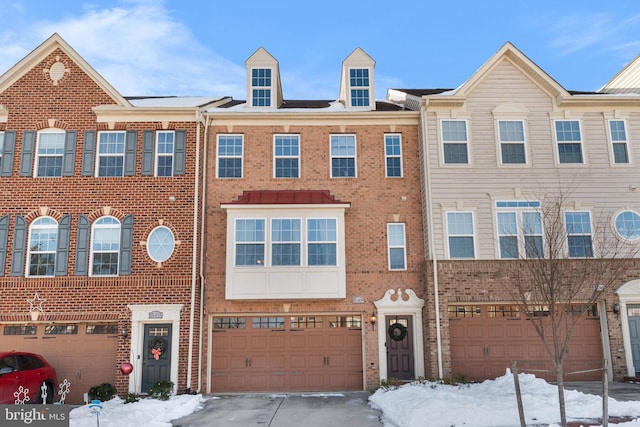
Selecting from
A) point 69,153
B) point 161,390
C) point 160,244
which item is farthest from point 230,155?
point 161,390

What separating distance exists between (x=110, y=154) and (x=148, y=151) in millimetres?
1217

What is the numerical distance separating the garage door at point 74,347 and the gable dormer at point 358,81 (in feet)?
35.5

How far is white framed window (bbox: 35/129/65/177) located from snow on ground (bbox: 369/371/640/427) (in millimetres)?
12207

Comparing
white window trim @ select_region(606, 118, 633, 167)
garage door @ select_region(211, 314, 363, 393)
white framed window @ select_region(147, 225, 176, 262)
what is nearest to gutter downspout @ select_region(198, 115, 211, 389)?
garage door @ select_region(211, 314, 363, 393)

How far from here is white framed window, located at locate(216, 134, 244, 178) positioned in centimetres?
1858

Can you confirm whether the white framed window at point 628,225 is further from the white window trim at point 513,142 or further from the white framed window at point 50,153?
the white framed window at point 50,153

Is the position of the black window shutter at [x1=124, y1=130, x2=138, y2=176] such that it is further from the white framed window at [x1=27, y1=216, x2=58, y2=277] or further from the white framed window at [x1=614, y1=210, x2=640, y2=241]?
the white framed window at [x1=614, y1=210, x2=640, y2=241]

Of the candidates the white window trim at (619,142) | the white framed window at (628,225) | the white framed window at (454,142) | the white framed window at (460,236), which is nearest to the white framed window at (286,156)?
the white framed window at (454,142)

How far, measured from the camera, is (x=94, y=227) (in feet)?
58.0

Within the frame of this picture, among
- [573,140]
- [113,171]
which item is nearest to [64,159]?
[113,171]

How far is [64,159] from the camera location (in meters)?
18.0

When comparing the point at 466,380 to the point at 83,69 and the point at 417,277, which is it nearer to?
the point at 417,277

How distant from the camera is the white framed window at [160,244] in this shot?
17.5 metres

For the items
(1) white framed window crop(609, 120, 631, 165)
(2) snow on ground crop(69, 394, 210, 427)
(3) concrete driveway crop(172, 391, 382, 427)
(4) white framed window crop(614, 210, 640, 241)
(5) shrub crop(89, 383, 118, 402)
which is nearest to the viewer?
(2) snow on ground crop(69, 394, 210, 427)
